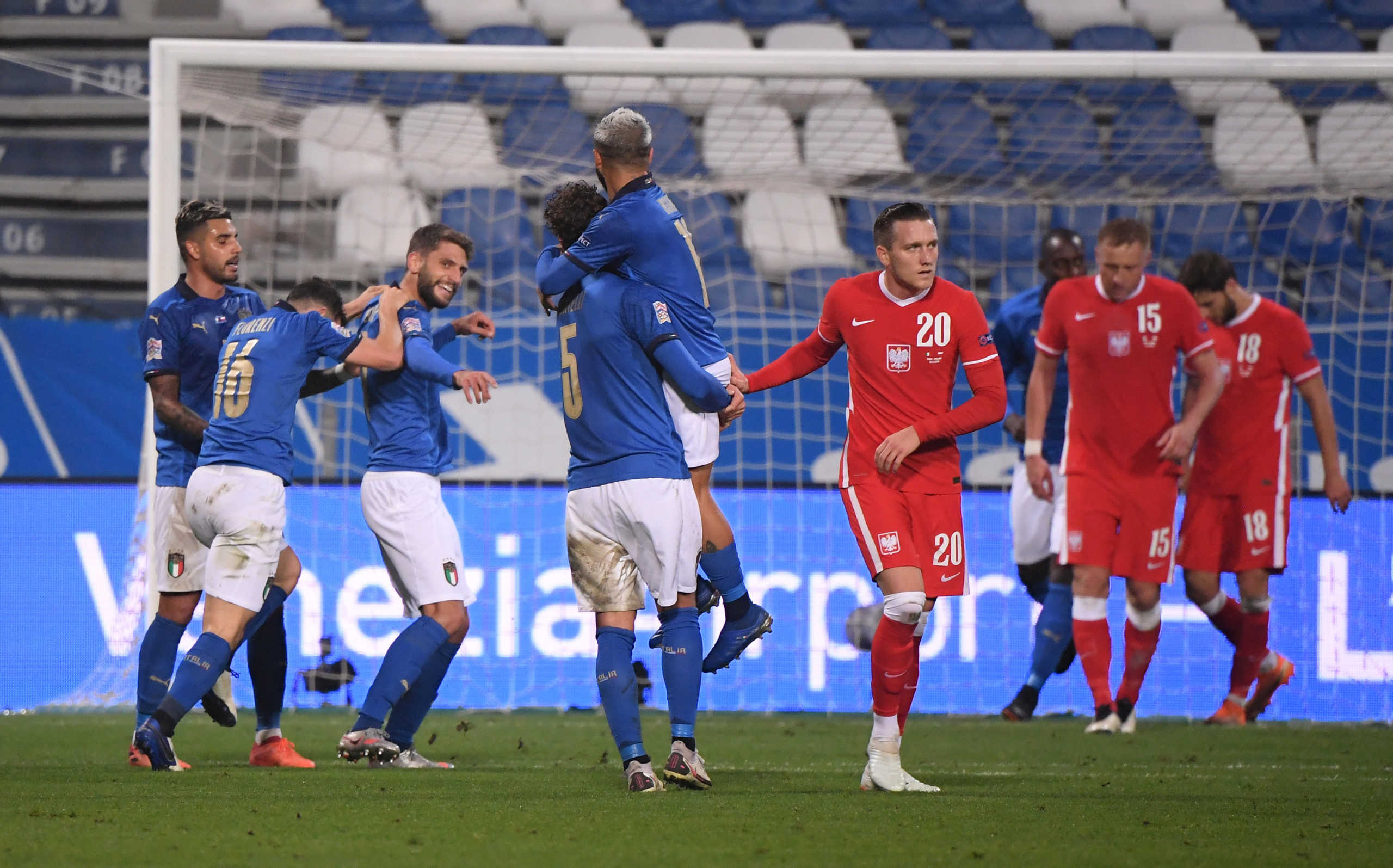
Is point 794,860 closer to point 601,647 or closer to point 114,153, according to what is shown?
point 601,647

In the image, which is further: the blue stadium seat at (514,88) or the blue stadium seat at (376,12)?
the blue stadium seat at (376,12)

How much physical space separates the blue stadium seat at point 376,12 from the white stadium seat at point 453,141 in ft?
13.1

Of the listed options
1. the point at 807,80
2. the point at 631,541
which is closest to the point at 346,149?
the point at 807,80

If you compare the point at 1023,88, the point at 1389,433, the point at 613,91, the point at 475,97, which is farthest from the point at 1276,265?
the point at 475,97

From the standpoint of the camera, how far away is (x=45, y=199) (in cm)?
1198

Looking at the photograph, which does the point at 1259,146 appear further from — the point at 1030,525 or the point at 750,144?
the point at 1030,525

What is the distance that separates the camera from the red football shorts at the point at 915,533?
14.8 feet

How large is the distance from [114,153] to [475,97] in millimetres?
4365

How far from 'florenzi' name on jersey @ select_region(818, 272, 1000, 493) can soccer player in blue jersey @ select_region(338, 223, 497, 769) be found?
1.33m

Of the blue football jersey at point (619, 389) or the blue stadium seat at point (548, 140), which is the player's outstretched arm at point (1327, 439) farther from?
the blue stadium seat at point (548, 140)

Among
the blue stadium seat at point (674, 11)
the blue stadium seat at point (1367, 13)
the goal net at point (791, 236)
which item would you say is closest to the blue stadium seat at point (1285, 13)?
the blue stadium seat at point (1367, 13)

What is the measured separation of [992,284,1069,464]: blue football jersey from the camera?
746 cm

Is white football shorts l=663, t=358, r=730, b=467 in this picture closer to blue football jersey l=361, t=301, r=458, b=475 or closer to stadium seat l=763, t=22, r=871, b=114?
blue football jersey l=361, t=301, r=458, b=475

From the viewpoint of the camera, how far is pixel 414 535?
5098mm
